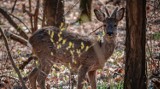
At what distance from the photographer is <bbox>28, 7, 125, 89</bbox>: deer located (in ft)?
26.6

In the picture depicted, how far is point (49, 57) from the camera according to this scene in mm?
8594

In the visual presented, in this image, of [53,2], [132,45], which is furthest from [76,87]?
[53,2]

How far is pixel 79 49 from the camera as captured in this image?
819 cm

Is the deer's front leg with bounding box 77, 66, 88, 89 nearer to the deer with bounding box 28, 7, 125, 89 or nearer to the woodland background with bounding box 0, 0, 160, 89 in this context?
the deer with bounding box 28, 7, 125, 89

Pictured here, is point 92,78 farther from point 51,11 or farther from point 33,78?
point 51,11

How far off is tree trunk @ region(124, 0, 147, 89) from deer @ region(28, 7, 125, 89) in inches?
53.9

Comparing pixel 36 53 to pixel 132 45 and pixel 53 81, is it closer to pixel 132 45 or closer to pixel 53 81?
pixel 53 81

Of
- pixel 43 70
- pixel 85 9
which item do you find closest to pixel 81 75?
pixel 43 70

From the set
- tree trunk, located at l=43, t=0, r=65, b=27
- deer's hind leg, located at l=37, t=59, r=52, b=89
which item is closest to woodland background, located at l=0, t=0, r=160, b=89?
tree trunk, located at l=43, t=0, r=65, b=27

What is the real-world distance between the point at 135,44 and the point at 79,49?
1.88 metres

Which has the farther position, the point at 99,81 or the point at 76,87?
the point at 99,81

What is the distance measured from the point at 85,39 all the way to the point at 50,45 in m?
0.67

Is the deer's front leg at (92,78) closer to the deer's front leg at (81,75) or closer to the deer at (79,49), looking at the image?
the deer at (79,49)

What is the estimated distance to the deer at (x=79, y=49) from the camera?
8.10 metres
